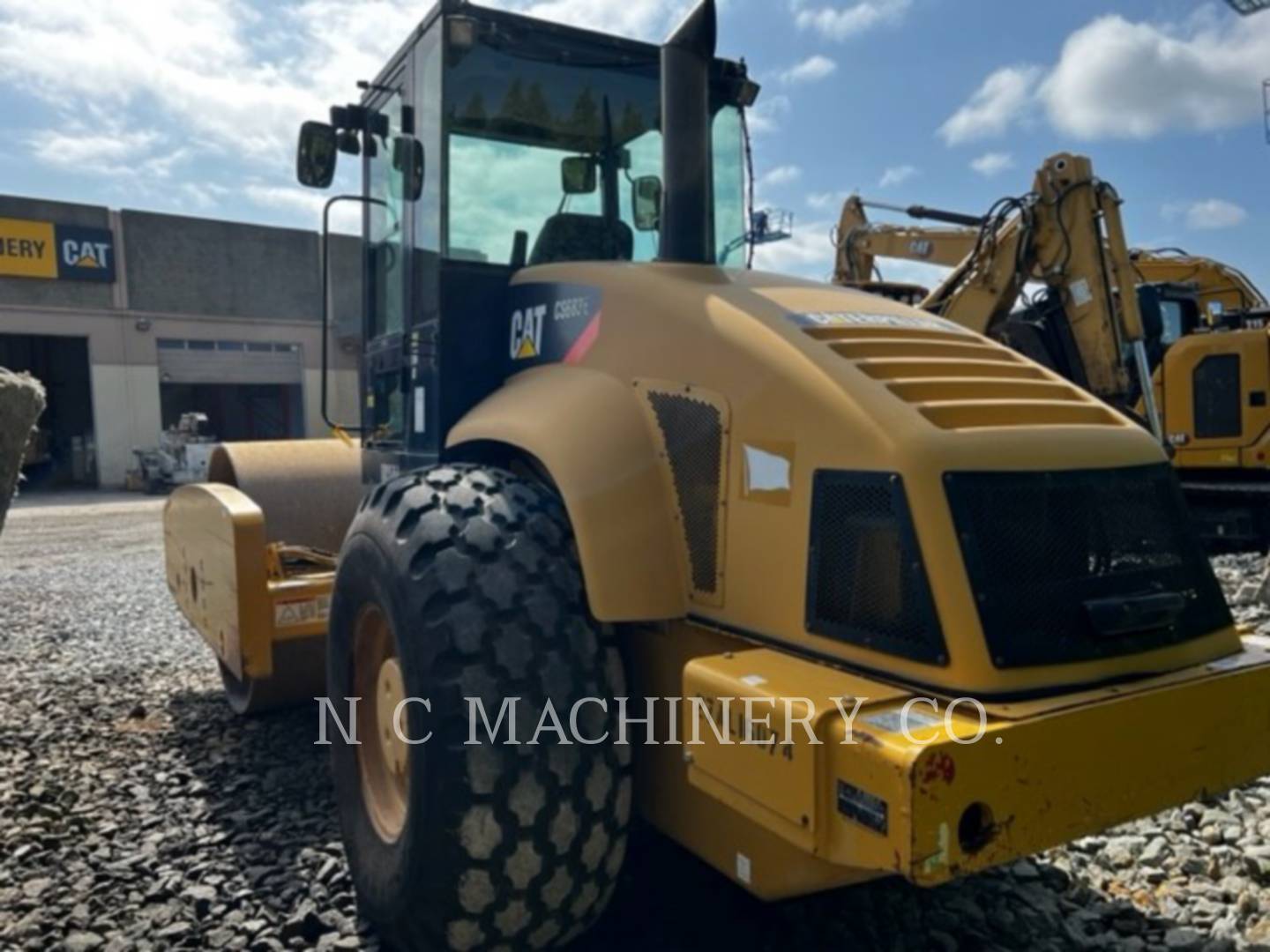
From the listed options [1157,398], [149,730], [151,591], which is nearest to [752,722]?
[149,730]

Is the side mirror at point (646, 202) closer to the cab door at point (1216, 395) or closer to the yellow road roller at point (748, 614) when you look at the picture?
the yellow road roller at point (748, 614)

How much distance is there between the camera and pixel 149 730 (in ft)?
15.8

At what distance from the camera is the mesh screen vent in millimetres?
2443

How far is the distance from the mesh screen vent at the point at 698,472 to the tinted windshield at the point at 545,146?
4.16 feet

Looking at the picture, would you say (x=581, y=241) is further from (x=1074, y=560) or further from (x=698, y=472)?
(x=1074, y=560)

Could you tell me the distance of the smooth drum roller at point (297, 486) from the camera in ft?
16.8

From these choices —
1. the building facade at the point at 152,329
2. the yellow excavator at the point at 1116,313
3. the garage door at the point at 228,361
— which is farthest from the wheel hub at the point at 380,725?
the garage door at the point at 228,361

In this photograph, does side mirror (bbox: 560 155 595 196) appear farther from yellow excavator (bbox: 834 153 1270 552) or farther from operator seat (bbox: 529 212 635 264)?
yellow excavator (bbox: 834 153 1270 552)

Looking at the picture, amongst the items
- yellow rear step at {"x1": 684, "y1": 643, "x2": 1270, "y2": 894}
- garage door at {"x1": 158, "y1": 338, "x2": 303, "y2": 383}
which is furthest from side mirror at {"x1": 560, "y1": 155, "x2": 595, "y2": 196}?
garage door at {"x1": 158, "y1": 338, "x2": 303, "y2": 383}

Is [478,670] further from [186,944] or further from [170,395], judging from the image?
[170,395]

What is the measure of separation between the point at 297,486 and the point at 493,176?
235 cm

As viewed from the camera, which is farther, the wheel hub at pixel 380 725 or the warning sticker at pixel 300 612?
→ the warning sticker at pixel 300 612

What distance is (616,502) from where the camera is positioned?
2.50 metres

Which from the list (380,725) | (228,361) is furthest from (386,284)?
(228,361)
